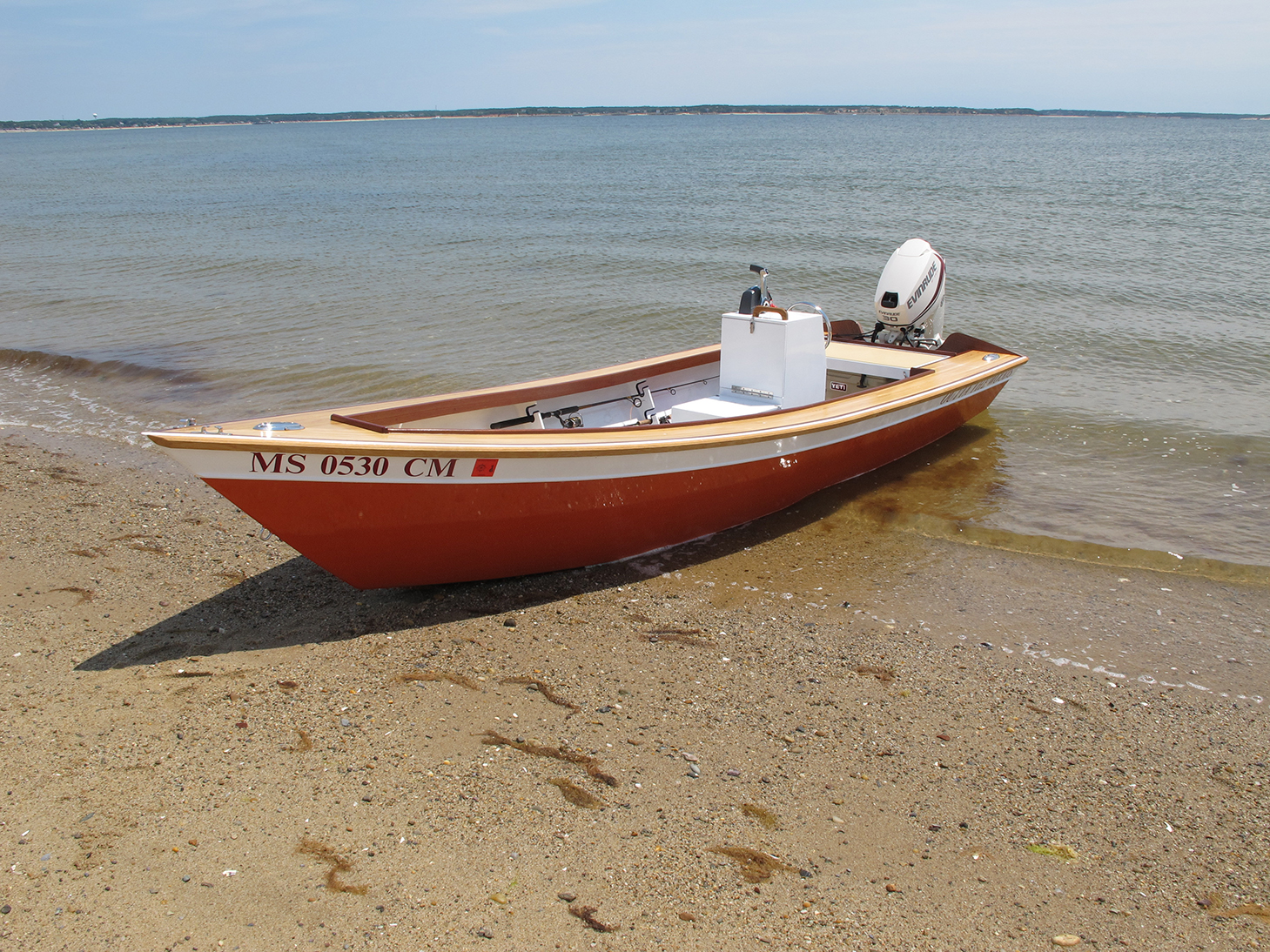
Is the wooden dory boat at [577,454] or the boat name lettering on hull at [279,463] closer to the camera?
the boat name lettering on hull at [279,463]

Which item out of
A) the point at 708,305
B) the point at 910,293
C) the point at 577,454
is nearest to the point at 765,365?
the point at 577,454

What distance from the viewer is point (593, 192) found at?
36.2 metres

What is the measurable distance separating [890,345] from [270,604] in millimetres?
6691

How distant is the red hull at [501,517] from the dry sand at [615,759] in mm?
238

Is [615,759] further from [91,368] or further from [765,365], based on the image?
[91,368]

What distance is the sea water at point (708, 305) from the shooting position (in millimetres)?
8594

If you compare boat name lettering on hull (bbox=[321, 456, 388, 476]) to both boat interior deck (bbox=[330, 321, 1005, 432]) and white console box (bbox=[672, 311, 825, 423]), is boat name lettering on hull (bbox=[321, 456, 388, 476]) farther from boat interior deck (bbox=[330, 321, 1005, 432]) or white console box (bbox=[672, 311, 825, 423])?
white console box (bbox=[672, 311, 825, 423])

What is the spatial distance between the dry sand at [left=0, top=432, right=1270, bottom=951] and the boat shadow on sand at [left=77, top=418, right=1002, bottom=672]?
0.09 ft

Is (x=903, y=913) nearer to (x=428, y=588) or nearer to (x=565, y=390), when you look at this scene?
(x=428, y=588)

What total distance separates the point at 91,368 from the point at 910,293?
11236 mm

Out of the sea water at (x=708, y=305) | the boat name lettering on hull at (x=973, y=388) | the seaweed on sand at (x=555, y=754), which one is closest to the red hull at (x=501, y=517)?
the seaweed on sand at (x=555, y=754)

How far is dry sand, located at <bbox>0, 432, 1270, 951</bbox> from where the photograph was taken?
325 cm

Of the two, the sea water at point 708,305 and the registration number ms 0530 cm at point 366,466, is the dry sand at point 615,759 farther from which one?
the sea water at point 708,305

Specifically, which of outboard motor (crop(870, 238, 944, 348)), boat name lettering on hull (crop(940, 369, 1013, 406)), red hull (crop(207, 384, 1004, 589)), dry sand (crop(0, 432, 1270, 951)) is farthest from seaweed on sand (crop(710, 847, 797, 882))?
outboard motor (crop(870, 238, 944, 348))
